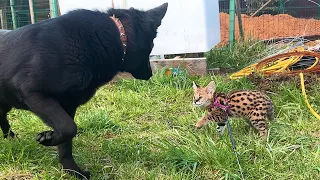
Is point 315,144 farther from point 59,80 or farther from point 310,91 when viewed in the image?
point 59,80

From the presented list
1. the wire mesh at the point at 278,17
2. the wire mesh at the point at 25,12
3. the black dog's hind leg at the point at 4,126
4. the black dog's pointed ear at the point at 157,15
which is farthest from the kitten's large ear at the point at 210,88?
the wire mesh at the point at 25,12

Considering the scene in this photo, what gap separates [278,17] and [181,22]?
474cm

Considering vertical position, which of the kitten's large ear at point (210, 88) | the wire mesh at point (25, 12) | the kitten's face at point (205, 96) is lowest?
the kitten's face at point (205, 96)

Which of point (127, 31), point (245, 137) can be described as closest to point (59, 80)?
point (127, 31)

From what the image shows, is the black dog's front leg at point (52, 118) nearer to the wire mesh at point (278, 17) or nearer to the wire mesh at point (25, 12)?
the wire mesh at point (25, 12)

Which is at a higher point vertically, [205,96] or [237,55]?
[205,96]

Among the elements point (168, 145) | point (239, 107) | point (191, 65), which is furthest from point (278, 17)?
point (168, 145)

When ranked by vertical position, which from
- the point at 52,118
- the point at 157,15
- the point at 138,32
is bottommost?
the point at 52,118

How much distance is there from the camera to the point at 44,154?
3.20m

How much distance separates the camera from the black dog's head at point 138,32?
311 centimetres

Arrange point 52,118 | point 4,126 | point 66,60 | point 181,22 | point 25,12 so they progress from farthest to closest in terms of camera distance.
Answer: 1. point 25,12
2. point 181,22
3. point 4,126
4. point 66,60
5. point 52,118

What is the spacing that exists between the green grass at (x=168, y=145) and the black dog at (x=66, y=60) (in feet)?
1.12

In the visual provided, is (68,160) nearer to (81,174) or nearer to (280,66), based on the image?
(81,174)

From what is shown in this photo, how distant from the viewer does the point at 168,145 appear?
3084 mm
